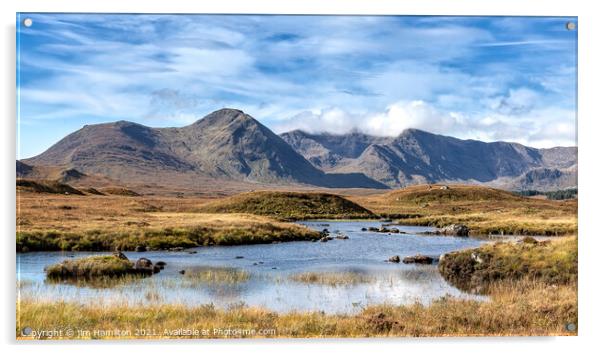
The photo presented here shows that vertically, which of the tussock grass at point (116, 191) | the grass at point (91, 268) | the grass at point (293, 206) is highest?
the tussock grass at point (116, 191)

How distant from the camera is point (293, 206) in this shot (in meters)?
28.7

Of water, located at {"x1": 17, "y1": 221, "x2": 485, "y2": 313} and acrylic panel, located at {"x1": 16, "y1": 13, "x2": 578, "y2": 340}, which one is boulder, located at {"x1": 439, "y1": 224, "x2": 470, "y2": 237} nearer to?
water, located at {"x1": 17, "y1": 221, "x2": 485, "y2": 313}

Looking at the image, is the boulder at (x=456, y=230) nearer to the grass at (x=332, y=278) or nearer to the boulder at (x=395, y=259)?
the boulder at (x=395, y=259)

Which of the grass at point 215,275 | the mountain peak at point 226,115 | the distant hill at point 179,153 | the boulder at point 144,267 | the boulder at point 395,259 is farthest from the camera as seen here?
the boulder at point 395,259

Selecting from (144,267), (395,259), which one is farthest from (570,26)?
(144,267)

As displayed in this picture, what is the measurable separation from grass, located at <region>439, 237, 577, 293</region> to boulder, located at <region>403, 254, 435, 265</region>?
1021mm

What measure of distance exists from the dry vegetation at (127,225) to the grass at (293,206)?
757 millimetres

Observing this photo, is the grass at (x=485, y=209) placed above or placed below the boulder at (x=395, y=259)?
above

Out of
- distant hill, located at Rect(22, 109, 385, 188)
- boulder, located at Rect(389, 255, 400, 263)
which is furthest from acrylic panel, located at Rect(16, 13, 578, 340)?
boulder, located at Rect(389, 255, 400, 263)

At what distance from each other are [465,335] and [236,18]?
8977 millimetres

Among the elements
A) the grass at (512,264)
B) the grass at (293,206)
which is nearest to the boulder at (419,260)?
the grass at (512,264)

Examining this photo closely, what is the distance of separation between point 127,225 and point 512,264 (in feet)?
51.5

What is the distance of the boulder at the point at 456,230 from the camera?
2459 cm

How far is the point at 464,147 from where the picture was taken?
1684 cm
